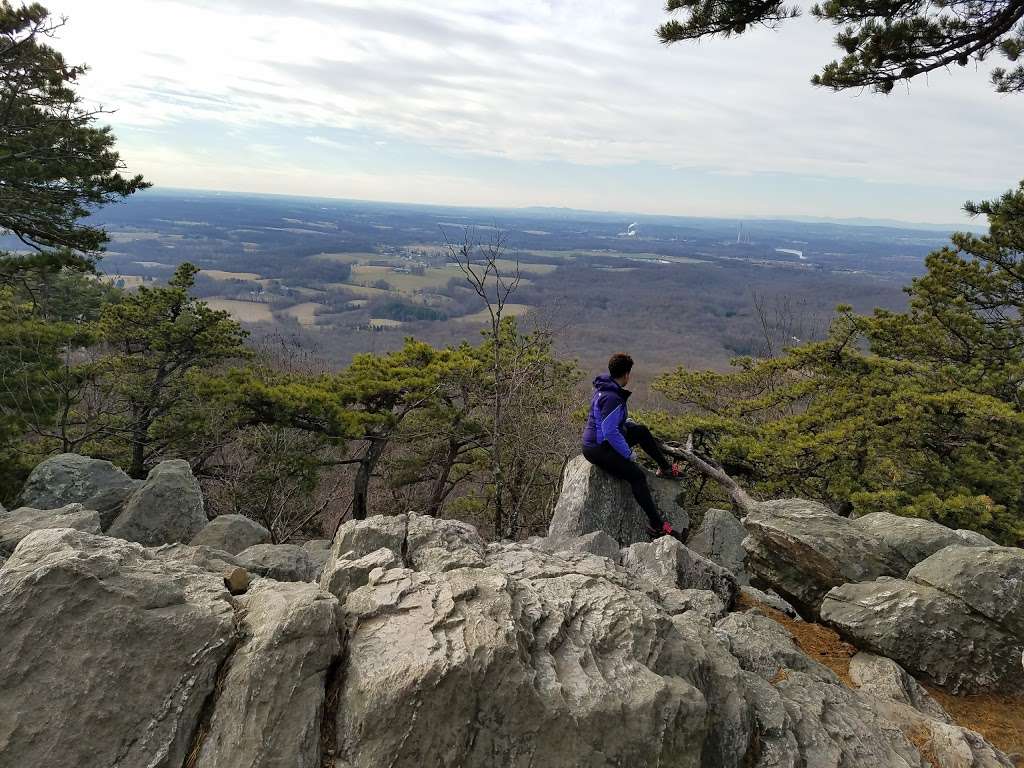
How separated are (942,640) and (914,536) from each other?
1818mm

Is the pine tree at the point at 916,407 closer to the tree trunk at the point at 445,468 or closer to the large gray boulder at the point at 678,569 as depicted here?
the large gray boulder at the point at 678,569

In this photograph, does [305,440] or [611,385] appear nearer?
[611,385]

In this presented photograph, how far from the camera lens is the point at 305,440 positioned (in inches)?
580

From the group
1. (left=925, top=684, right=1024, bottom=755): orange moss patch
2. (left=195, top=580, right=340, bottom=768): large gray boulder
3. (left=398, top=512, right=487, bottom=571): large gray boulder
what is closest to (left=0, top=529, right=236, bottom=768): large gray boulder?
(left=195, top=580, right=340, bottom=768): large gray boulder

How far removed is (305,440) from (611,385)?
397 inches

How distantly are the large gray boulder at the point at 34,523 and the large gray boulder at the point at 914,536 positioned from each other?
9.38m

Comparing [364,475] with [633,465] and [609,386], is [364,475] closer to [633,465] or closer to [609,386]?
[633,465]

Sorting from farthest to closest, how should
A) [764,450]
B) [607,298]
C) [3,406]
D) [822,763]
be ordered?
1. [607,298]
2. [3,406]
3. [764,450]
4. [822,763]

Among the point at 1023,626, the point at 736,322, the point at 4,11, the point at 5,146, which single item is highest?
the point at 4,11

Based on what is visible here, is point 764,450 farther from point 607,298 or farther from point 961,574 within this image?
point 607,298

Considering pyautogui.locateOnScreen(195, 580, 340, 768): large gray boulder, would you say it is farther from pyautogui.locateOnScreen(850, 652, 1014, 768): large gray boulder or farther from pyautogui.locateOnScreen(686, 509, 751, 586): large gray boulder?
pyautogui.locateOnScreen(686, 509, 751, 586): large gray boulder

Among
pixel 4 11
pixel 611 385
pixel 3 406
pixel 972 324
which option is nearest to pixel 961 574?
pixel 611 385

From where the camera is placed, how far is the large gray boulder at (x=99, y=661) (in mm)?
2922

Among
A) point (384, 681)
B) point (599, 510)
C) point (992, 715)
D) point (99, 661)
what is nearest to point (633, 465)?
point (599, 510)
